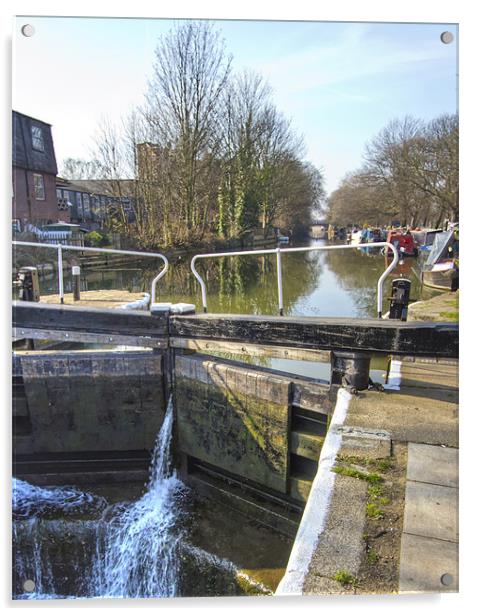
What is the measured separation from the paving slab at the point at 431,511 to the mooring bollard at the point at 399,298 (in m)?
1.28

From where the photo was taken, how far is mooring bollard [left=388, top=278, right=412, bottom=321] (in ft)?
9.84

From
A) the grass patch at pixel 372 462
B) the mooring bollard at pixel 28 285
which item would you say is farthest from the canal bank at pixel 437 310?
A: the mooring bollard at pixel 28 285

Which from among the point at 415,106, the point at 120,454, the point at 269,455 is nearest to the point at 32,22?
the point at 415,106

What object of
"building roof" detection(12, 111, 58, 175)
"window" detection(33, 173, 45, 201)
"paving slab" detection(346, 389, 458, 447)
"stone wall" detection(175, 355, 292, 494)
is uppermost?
"building roof" detection(12, 111, 58, 175)

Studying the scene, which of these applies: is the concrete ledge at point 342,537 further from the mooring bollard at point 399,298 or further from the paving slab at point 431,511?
the mooring bollard at point 399,298

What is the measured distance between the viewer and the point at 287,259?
8203 mm

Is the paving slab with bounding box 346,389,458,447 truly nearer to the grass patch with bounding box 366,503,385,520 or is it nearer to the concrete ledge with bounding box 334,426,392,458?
the concrete ledge with bounding box 334,426,392,458

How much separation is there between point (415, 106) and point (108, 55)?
1.61m

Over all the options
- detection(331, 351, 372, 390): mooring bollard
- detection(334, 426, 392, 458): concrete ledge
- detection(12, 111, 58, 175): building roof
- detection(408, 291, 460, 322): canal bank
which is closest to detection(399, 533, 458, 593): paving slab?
detection(334, 426, 392, 458): concrete ledge

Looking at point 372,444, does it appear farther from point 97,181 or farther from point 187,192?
point 97,181

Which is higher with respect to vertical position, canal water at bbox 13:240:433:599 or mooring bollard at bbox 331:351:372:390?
mooring bollard at bbox 331:351:372:390

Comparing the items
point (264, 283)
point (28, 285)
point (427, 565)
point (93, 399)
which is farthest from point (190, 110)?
point (264, 283)

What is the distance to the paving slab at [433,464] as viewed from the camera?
201 cm

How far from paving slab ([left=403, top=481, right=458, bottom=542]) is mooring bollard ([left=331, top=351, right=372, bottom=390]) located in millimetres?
990
